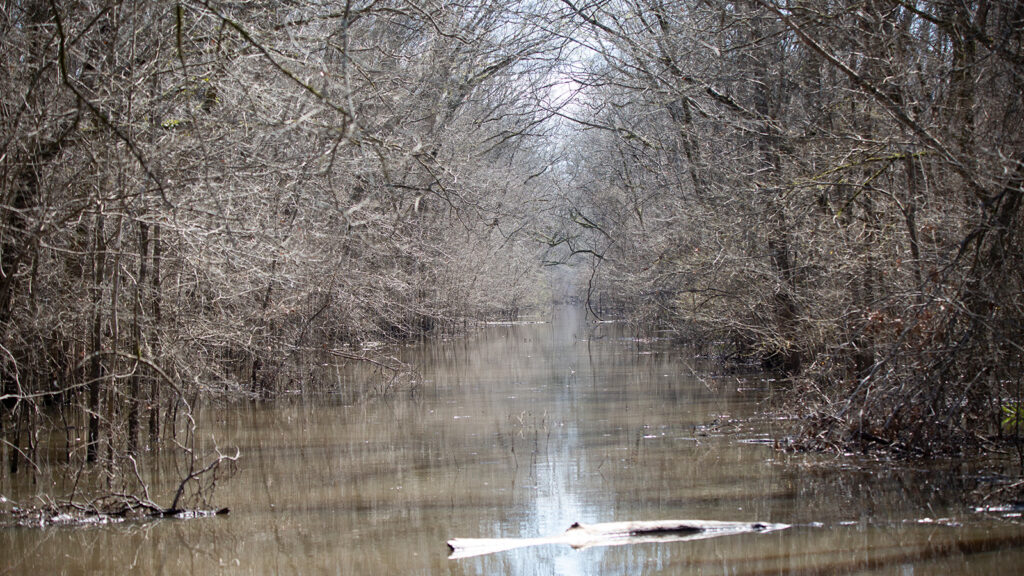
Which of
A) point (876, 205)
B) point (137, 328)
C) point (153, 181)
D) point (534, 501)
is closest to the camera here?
point (153, 181)

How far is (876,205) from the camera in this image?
11.0 meters

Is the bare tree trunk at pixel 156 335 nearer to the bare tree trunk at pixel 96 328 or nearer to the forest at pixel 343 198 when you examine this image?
the forest at pixel 343 198

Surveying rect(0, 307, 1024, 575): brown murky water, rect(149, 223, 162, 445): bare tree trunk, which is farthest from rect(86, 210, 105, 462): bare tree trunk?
rect(0, 307, 1024, 575): brown murky water

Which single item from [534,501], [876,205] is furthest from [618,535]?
[876,205]

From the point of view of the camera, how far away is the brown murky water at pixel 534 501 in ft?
20.9

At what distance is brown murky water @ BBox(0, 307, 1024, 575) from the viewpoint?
6.38 metres

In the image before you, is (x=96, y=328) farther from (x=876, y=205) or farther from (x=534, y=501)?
(x=876, y=205)

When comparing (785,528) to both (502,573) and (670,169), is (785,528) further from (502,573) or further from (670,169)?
(670,169)

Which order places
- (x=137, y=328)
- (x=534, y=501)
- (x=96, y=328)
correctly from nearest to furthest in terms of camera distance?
(x=534, y=501) < (x=96, y=328) < (x=137, y=328)

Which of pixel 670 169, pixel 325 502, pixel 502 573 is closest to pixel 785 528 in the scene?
pixel 502 573

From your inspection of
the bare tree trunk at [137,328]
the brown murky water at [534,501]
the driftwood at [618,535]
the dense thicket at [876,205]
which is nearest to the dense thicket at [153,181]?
the bare tree trunk at [137,328]

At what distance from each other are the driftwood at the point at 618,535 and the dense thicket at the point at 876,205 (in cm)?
234

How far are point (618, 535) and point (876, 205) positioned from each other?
598 centimetres

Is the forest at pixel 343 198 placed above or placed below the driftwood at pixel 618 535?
above
